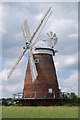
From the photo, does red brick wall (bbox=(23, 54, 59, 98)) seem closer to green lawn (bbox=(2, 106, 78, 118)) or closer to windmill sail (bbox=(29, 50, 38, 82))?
windmill sail (bbox=(29, 50, 38, 82))

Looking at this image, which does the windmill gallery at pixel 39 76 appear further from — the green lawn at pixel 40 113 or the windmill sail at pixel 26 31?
the green lawn at pixel 40 113

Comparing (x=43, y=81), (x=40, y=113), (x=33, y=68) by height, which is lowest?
(x=40, y=113)

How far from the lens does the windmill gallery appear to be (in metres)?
31.0

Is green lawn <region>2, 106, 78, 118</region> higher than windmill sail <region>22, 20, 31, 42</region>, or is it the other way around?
windmill sail <region>22, 20, 31, 42</region>

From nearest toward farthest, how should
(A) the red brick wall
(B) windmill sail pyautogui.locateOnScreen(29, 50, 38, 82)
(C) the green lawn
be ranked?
(C) the green lawn → (B) windmill sail pyautogui.locateOnScreen(29, 50, 38, 82) → (A) the red brick wall

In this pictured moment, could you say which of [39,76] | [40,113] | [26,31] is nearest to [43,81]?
[39,76]

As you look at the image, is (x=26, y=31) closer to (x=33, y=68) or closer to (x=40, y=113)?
(x=33, y=68)

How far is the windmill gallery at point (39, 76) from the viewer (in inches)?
1219

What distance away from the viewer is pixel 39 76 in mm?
31484

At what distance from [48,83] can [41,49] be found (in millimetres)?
3558

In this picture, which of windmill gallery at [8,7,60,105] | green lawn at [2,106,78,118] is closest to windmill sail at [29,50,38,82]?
windmill gallery at [8,7,60,105]

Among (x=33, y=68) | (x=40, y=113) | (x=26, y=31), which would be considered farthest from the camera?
(x=26, y=31)

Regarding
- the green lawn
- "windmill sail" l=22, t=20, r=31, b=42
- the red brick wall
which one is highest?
"windmill sail" l=22, t=20, r=31, b=42

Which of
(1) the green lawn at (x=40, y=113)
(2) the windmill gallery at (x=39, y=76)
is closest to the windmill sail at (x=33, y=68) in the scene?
(2) the windmill gallery at (x=39, y=76)
